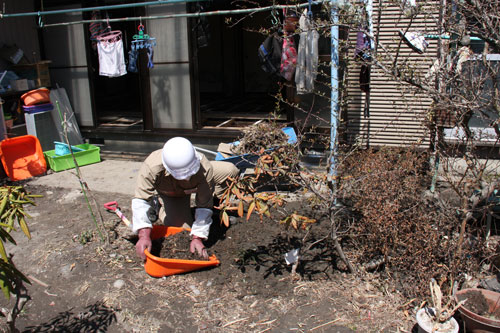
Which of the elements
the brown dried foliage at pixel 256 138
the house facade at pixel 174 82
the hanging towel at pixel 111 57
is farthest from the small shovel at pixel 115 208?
the hanging towel at pixel 111 57

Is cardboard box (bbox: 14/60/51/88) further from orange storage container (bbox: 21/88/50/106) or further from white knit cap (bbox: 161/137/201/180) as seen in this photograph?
white knit cap (bbox: 161/137/201/180)

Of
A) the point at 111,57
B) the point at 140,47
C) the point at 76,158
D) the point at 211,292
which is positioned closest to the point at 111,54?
the point at 111,57

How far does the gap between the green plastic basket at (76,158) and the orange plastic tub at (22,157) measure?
16 cm

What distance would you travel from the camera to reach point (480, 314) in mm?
3229

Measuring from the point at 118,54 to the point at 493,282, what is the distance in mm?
6542

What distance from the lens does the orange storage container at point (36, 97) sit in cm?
784

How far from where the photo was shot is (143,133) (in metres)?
8.17

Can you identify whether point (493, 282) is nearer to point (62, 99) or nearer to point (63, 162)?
point (63, 162)

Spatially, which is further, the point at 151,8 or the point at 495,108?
the point at 151,8

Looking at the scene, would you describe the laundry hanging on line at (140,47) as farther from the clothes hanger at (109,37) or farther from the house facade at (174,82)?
the clothes hanger at (109,37)

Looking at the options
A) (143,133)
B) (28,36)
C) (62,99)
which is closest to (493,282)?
(143,133)

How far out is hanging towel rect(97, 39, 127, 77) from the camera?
7.58 metres

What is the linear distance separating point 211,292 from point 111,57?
5.20 meters

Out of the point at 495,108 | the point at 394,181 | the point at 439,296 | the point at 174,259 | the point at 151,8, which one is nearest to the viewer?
the point at 439,296
